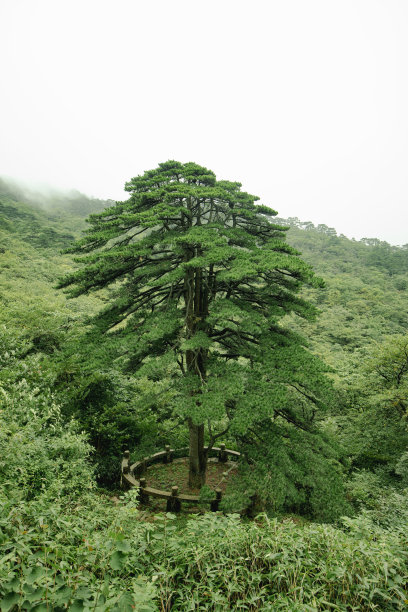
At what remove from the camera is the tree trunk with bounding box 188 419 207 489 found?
7.69 metres

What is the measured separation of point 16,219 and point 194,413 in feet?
153

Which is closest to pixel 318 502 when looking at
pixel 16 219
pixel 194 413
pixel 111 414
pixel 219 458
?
pixel 194 413

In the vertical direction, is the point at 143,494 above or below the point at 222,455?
above

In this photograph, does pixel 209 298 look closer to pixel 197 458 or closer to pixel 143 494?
pixel 197 458

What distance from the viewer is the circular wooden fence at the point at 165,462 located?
264 inches

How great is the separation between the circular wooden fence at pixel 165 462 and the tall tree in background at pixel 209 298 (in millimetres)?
1095

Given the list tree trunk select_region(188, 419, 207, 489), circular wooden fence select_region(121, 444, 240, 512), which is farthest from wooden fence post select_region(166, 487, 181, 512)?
tree trunk select_region(188, 419, 207, 489)

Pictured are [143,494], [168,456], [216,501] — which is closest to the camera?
[216,501]

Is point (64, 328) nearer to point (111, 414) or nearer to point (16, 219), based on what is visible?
point (111, 414)

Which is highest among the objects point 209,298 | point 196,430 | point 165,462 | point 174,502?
point 209,298

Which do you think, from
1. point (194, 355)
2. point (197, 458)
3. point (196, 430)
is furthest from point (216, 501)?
point (194, 355)

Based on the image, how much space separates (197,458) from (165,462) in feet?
7.63

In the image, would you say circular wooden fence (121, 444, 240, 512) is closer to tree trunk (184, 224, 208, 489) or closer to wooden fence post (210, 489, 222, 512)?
wooden fence post (210, 489, 222, 512)

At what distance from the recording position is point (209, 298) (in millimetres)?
7988
